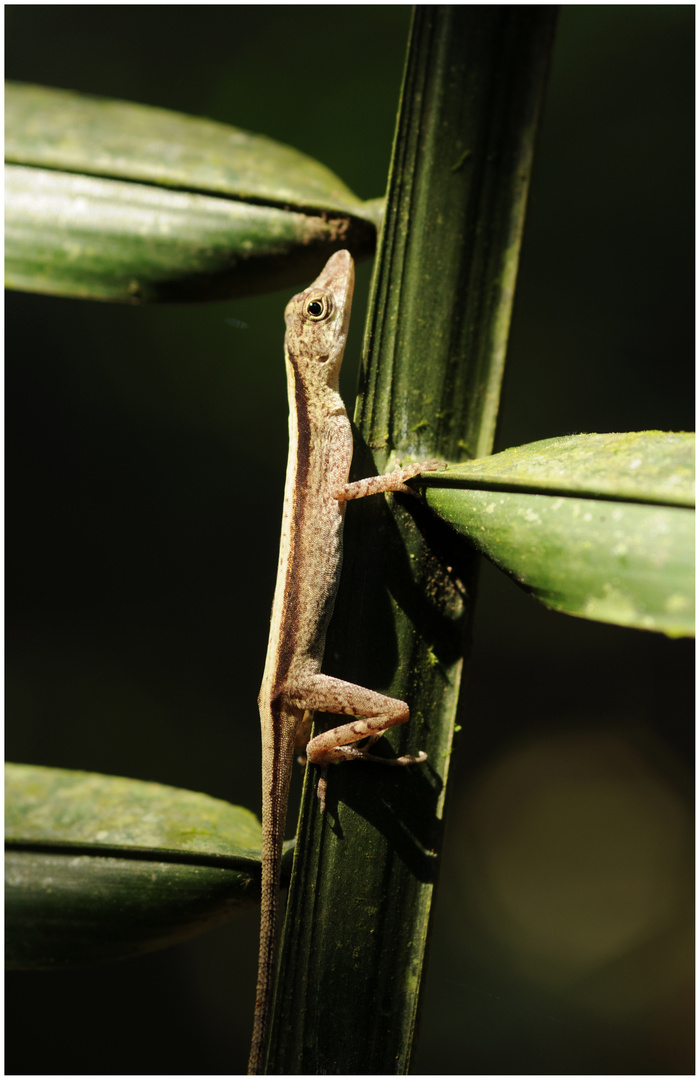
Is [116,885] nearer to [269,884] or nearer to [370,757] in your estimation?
[269,884]

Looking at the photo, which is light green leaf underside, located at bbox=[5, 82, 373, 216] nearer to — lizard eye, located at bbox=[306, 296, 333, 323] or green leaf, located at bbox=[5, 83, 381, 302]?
green leaf, located at bbox=[5, 83, 381, 302]

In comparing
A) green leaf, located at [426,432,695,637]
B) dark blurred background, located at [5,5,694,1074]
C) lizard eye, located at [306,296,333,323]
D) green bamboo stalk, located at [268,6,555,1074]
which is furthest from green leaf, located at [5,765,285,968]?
dark blurred background, located at [5,5,694,1074]

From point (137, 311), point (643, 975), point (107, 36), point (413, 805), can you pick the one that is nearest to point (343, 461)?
point (413, 805)

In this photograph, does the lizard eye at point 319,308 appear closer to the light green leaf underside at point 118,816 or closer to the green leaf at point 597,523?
the green leaf at point 597,523

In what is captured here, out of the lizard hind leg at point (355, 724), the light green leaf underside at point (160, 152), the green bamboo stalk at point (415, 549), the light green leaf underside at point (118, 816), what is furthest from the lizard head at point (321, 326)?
the light green leaf underside at point (118, 816)

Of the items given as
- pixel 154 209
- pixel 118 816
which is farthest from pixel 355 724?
pixel 154 209
